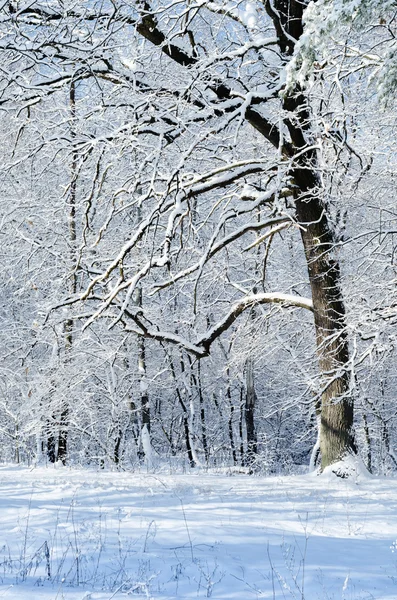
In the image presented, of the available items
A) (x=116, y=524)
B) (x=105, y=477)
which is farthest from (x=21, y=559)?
(x=105, y=477)

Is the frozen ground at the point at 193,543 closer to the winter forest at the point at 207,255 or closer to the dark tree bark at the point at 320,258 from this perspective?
the winter forest at the point at 207,255

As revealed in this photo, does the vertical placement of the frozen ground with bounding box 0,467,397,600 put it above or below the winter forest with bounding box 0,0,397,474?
below

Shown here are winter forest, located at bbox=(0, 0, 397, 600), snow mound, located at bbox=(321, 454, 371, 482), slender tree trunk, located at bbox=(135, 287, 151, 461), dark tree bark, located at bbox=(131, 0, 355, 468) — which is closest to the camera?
winter forest, located at bbox=(0, 0, 397, 600)

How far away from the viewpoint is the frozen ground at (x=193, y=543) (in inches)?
129

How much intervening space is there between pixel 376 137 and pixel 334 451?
189 inches

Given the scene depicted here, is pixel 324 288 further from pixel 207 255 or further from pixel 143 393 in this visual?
pixel 143 393

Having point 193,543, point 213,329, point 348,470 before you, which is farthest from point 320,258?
point 193,543

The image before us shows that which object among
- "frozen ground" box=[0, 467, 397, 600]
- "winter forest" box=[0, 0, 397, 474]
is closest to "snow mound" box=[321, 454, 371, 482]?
"winter forest" box=[0, 0, 397, 474]

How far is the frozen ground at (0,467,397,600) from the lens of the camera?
329cm

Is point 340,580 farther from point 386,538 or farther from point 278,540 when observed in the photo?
point 386,538

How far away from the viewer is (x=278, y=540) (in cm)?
462

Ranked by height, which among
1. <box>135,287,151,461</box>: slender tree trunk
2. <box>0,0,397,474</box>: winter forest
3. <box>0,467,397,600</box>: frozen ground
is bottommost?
<box>0,467,397,600</box>: frozen ground

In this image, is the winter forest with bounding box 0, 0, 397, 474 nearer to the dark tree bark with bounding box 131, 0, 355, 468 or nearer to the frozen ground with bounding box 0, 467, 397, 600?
the dark tree bark with bounding box 131, 0, 355, 468

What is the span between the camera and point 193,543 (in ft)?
14.1
